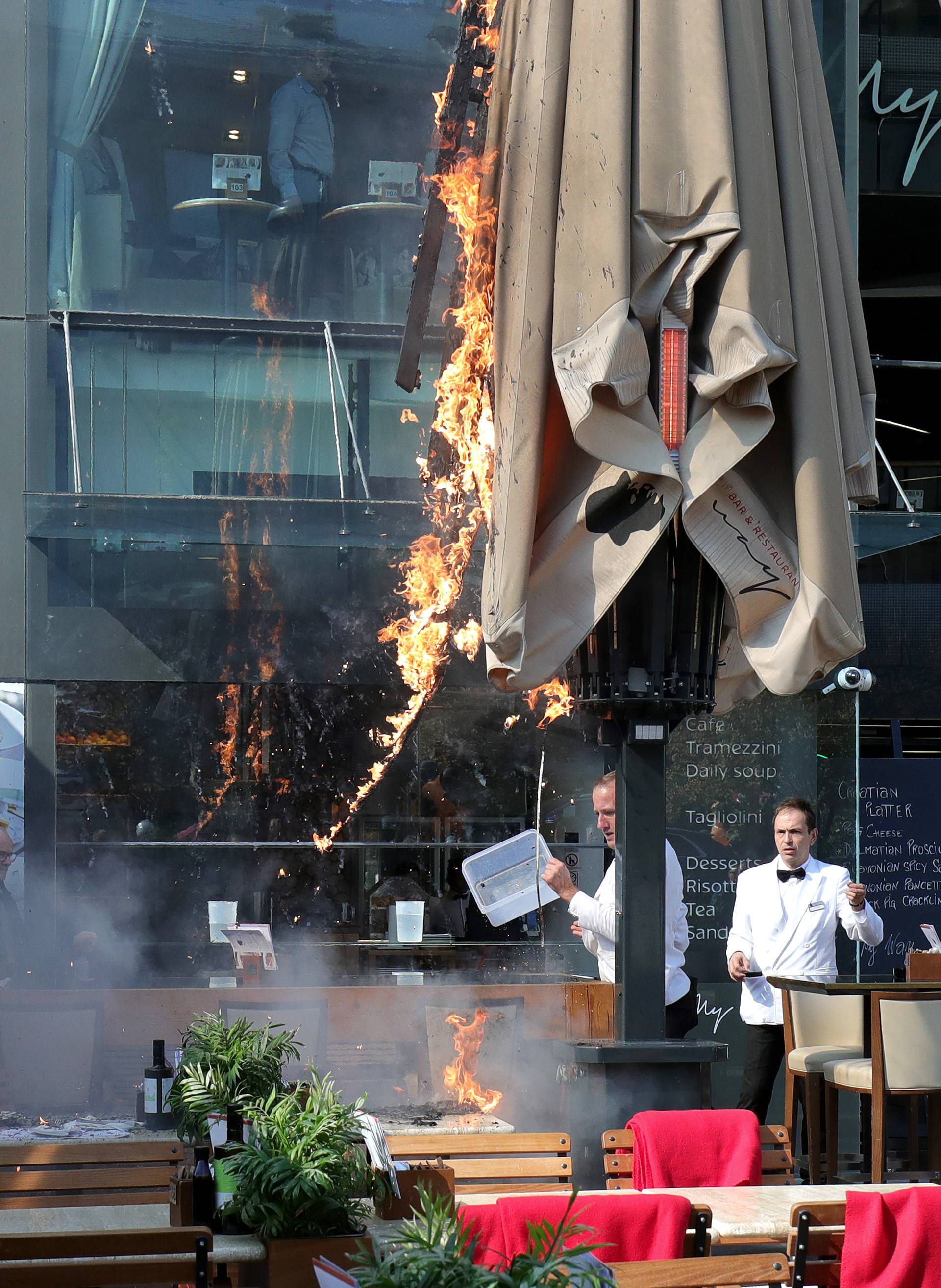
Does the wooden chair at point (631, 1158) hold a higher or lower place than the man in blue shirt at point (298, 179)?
lower

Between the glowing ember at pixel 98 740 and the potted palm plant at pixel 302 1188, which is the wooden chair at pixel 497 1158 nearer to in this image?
the potted palm plant at pixel 302 1188

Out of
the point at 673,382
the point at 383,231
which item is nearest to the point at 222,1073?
the point at 673,382

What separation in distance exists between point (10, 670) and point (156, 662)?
2.37 ft

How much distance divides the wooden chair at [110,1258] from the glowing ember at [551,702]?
5299 millimetres

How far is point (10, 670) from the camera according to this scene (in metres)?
7.88

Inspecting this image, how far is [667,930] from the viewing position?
603 cm

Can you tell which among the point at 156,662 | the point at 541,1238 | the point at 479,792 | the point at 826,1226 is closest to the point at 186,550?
the point at 156,662

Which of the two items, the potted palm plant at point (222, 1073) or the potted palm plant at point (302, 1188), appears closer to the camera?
the potted palm plant at point (302, 1188)

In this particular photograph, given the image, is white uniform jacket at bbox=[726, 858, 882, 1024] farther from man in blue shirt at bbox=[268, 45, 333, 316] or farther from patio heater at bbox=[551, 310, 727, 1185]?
man in blue shirt at bbox=[268, 45, 333, 316]

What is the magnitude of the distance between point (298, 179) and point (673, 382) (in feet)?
15.0

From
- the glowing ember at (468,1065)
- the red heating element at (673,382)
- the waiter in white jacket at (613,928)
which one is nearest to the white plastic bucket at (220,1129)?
the glowing ember at (468,1065)

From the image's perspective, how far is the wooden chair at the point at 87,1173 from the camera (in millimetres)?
3807

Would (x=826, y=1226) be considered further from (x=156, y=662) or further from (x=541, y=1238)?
(x=156, y=662)

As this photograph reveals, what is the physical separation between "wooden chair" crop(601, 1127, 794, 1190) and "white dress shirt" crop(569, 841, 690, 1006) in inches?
38.4
